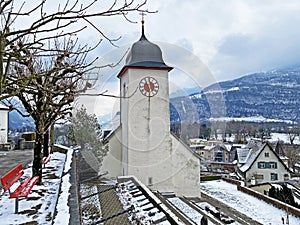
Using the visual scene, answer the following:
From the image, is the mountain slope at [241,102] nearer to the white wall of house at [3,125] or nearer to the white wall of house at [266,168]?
the white wall of house at [266,168]

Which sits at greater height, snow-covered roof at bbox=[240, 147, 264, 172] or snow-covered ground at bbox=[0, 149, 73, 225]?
snow-covered ground at bbox=[0, 149, 73, 225]

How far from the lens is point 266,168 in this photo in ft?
107

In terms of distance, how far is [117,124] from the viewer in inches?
747

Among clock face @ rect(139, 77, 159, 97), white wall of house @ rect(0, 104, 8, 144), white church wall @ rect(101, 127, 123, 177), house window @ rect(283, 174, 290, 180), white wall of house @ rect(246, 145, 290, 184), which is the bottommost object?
house window @ rect(283, 174, 290, 180)

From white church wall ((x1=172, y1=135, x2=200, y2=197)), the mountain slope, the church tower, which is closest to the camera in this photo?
the church tower

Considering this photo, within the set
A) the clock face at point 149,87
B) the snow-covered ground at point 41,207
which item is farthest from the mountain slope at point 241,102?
the snow-covered ground at point 41,207

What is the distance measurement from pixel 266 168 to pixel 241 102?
157ft

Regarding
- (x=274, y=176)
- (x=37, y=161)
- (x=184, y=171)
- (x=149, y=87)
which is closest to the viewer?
(x=37, y=161)

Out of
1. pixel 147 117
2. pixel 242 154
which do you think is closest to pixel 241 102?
pixel 242 154

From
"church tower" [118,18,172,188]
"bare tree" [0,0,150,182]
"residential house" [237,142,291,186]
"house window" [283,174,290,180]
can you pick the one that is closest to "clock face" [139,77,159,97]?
"church tower" [118,18,172,188]

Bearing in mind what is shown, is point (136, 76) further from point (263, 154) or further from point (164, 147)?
point (263, 154)

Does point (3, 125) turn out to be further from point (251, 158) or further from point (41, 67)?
point (251, 158)

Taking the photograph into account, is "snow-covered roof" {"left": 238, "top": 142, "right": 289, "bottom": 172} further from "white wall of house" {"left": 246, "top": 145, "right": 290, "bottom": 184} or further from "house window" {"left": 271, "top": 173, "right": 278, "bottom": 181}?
"house window" {"left": 271, "top": 173, "right": 278, "bottom": 181}

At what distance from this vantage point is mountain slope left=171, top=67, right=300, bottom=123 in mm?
17203
